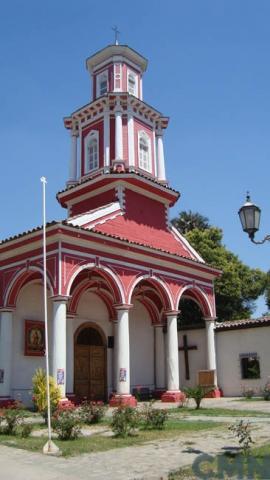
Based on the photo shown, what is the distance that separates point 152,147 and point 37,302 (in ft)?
31.1

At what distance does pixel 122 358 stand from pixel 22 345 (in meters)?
3.86

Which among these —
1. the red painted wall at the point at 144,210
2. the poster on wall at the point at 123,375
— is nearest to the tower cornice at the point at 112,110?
the red painted wall at the point at 144,210

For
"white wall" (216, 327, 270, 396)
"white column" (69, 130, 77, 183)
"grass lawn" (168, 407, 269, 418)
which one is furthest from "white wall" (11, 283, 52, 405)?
"white wall" (216, 327, 270, 396)

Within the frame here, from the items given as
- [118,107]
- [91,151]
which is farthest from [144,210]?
[118,107]

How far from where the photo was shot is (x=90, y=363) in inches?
819

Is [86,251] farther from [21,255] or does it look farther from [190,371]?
[190,371]

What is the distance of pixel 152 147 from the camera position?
945 inches

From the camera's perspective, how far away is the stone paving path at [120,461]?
6.82 metres

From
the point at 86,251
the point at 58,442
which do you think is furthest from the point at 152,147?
the point at 58,442

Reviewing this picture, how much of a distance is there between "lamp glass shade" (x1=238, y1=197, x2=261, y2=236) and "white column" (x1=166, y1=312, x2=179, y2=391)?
12708 millimetres

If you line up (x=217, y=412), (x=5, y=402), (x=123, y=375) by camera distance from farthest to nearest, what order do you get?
(x=123, y=375)
(x=5, y=402)
(x=217, y=412)

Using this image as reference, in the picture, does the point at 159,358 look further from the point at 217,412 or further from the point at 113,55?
the point at 113,55

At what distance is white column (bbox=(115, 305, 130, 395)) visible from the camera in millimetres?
17109

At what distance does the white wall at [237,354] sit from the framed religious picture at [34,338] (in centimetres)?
862
